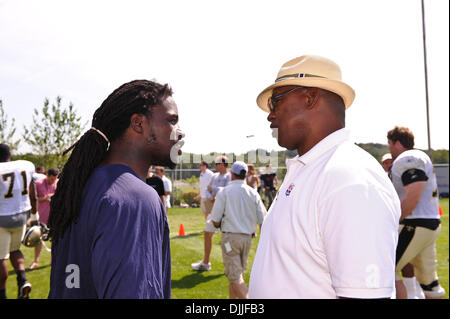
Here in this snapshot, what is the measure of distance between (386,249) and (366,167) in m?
0.31

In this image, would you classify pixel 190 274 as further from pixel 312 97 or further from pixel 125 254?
pixel 125 254

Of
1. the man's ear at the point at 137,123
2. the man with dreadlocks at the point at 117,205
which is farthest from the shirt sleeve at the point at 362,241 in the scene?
the man's ear at the point at 137,123

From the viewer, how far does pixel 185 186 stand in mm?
20156

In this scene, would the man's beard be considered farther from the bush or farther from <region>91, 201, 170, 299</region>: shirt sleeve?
the bush

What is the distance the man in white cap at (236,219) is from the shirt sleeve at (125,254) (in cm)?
412

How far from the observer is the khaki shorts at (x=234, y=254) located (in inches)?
208

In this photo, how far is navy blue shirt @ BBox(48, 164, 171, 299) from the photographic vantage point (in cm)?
127

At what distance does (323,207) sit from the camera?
1.39 meters

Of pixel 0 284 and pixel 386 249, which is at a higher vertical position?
pixel 386 249

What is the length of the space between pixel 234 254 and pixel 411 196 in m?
2.57

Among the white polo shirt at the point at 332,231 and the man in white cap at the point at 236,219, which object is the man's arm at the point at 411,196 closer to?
the man in white cap at the point at 236,219

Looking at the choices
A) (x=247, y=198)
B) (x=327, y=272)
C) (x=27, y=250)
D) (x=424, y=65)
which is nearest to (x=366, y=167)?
(x=327, y=272)

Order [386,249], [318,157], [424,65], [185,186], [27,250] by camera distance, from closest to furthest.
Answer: [386,249] < [318,157] < [27,250] < [424,65] < [185,186]
